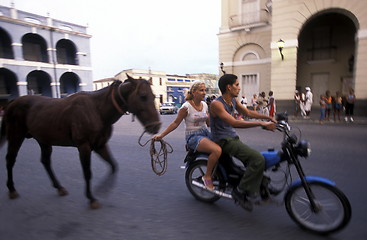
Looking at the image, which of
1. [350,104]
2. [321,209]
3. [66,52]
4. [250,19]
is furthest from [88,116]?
[66,52]

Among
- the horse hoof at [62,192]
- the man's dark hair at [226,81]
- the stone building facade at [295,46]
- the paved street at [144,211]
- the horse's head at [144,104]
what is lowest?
the paved street at [144,211]

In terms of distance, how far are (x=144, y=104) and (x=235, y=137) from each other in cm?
127

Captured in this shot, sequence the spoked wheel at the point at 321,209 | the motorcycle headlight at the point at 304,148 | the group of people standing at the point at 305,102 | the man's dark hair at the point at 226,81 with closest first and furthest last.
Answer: the spoked wheel at the point at 321,209 → the motorcycle headlight at the point at 304,148 → the man's dark hair at the point at 226,81 → the group of people standing at the point at 305,102

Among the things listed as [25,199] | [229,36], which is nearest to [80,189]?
[25,199]

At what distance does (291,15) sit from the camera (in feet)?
47.9

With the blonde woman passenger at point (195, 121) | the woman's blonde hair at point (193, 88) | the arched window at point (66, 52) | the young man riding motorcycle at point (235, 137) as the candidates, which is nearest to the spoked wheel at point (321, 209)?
the young man riding motorcycle at point (235, 137)

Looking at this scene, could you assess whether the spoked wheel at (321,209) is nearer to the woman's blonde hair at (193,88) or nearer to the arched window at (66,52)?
the woman's blonde hair at (193,88)

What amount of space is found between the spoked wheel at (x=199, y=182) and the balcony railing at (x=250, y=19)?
16957 millimetres

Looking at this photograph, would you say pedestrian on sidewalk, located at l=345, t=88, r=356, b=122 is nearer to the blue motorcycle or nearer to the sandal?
the blue motorcycle

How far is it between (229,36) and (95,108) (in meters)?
18.2

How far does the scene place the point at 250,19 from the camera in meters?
18.3

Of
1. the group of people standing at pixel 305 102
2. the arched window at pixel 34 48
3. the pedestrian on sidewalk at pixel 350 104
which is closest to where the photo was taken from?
the pedestrian on sidewalk at pixel 350 104

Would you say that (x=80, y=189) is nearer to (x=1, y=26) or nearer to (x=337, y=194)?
(x=337, y=194)

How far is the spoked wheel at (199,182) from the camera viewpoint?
327 centimetres
